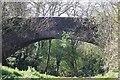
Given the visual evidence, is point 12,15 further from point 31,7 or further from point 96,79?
point 96,79

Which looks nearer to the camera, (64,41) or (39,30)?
(39,30)

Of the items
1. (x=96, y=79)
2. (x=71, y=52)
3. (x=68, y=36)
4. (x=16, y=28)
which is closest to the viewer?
(x=96, y=79)

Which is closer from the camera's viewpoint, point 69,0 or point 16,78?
point 16,78

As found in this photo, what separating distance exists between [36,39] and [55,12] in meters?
0.82

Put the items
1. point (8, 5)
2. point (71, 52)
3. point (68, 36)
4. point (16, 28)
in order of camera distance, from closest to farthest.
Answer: point (8, 5) < point (16, 28) < point (68, 36) < point (71, 52)

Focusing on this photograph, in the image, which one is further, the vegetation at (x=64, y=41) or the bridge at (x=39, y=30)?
the bridge at (x=39, y=30)

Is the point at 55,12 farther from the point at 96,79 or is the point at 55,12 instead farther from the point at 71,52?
the point at 96,79

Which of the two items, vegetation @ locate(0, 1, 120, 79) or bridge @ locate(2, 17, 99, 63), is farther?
bridge @ locate(2, 17, 99, 63)

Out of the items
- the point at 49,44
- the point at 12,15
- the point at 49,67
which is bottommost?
the point at 49,67

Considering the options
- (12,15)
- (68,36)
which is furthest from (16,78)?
(68,36)

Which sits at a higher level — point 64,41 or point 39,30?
point 39,30

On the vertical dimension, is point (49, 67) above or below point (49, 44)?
below

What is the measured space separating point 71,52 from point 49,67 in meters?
0.91

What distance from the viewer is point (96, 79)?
6.21 meters
